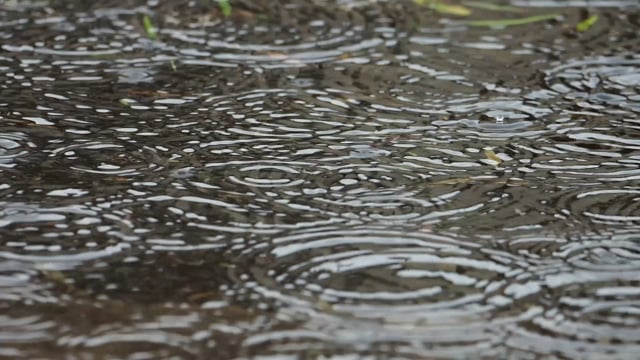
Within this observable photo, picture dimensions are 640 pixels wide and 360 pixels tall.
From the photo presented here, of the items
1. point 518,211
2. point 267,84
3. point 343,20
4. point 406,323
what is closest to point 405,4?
point 343,20

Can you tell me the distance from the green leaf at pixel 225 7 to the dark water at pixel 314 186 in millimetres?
26

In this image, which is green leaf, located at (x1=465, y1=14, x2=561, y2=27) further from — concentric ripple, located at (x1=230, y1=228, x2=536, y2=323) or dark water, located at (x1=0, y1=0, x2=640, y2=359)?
concentric ripple, located at (x1=230, y1=228, x2=536, y2=323)

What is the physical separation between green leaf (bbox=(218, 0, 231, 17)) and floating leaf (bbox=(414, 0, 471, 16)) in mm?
556

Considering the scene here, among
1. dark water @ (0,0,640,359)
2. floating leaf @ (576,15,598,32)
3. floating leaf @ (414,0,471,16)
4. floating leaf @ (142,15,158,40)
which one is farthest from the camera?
floating leaf @ (414,0,471,16)

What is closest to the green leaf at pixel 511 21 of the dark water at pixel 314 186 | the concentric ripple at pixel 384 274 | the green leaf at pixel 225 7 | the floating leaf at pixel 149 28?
the dark water at pixel 314 186

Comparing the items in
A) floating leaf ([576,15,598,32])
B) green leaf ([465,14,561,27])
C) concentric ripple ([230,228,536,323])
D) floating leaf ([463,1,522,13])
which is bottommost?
concentric ripple ([230,228,536,323])

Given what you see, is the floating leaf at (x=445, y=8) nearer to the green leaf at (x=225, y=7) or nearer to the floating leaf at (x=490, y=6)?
the floating leaf at (x=490, y=6)

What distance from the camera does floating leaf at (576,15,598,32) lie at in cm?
299

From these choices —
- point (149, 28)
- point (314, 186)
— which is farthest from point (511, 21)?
point (314, 186)

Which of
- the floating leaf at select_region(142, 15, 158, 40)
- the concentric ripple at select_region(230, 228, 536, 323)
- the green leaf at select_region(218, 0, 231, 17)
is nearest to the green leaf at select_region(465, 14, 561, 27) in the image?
the green leaf at select_region(218, 0, 231, 17)

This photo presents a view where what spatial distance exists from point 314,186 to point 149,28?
42.4 inches

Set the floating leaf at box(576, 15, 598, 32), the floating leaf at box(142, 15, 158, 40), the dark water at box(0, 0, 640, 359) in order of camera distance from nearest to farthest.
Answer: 1. the dark water at box(0, 0, 640, 359)
2. the floating leaf at box(142, 15, 158, 40)
3. the floating leaf at box(576, 15, 598, 32)

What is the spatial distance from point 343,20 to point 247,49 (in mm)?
376

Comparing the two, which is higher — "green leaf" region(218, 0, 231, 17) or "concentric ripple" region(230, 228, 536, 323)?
"green leaf" region(218, 0, 231, 17)
